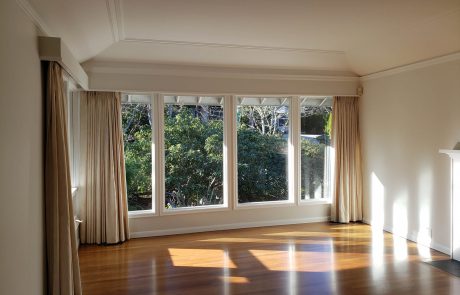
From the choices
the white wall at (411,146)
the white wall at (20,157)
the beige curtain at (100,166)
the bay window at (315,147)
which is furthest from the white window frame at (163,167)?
the white wall at (20,157)

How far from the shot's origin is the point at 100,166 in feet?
16.3

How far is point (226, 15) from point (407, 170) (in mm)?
3336

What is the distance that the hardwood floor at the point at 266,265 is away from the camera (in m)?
3.56

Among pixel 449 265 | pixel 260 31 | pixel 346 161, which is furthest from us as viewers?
pixel 346 161

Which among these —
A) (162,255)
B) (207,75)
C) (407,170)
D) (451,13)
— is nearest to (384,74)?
(407,170)

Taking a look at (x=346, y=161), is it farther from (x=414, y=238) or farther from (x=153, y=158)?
(x=153, y=158)

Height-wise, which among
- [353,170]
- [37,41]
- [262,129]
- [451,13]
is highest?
[451,13]

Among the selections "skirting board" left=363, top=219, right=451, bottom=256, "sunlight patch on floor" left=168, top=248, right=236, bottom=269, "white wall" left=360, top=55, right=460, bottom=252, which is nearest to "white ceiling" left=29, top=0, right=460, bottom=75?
"white wall" left=360, top=55, right=460, bottom=252

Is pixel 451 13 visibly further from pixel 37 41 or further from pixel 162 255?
pixel 162 255

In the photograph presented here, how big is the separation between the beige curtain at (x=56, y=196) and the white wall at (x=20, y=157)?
6 cm

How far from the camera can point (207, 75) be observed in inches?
214

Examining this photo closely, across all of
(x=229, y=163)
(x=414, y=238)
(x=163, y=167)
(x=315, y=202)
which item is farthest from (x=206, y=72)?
(x=414, y=238)

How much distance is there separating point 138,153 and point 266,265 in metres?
2.46

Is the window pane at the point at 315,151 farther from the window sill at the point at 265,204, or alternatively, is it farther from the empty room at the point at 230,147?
the window sill at the point at 265,204
